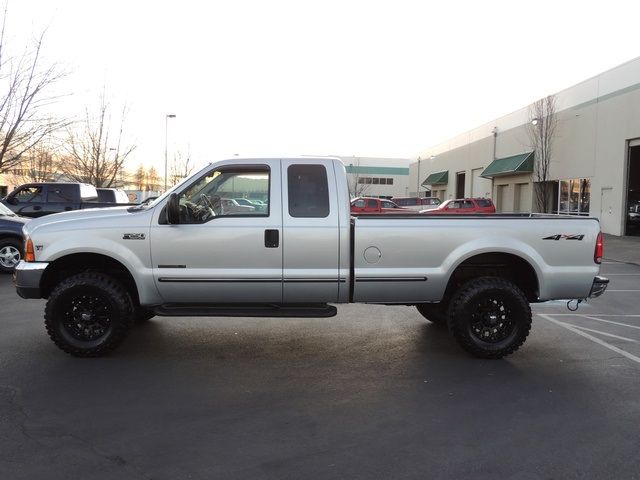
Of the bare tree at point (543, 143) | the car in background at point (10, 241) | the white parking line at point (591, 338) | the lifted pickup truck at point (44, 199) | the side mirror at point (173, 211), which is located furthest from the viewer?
the bare tree at point (543, 143)

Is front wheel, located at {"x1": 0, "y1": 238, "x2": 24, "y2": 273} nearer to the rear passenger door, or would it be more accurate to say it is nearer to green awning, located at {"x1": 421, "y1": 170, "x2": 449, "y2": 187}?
the rear passenger door

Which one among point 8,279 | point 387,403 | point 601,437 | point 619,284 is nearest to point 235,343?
point 387,403

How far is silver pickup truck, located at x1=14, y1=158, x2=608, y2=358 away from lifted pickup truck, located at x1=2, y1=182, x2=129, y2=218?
36.3 feet

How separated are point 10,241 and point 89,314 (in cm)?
719

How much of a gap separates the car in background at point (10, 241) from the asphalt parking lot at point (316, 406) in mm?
4965

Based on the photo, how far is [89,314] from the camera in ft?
18.6

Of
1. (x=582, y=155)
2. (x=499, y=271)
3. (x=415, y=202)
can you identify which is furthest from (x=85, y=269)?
(x=415, y=202)

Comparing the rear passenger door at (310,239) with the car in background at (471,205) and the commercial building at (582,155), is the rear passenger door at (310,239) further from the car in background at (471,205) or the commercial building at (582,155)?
the car in background at (471,205)

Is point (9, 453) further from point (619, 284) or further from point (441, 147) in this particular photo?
point (441, 147)

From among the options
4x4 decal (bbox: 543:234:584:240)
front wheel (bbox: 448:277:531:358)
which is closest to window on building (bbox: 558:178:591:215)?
4x4 decal (bbox: 543:234:584:240)

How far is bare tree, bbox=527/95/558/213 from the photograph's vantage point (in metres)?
29.5

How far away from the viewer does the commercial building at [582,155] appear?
23672 millimetres

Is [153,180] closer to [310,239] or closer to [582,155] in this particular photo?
[582,155]

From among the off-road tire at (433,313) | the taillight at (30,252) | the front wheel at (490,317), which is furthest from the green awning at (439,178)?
the taillight at (30,252)
